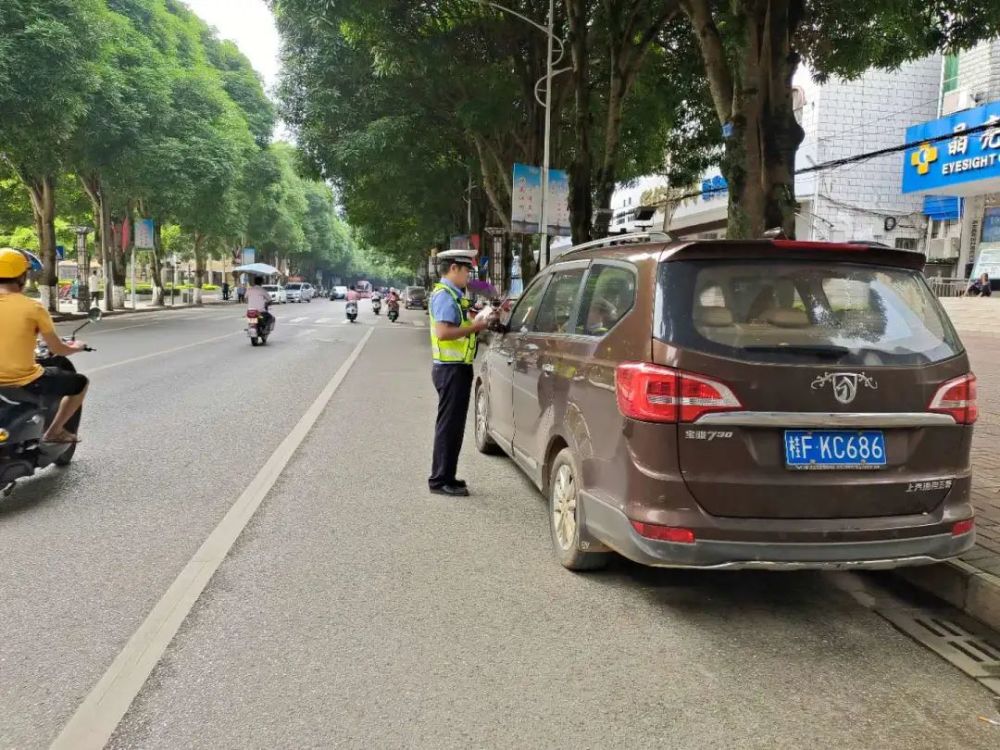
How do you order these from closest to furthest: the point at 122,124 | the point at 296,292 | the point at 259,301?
the point at 259,301
the point at 122,124
the point at 296,292

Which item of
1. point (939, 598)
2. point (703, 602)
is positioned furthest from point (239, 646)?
point (939, 598)

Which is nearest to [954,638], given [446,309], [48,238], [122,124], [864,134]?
[446,309]

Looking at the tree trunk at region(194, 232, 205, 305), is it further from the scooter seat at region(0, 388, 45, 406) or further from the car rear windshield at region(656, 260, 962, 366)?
the car rear windshield at region(656, 260, 962, 366)

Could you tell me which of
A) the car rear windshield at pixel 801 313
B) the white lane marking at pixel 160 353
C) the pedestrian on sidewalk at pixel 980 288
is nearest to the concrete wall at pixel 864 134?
the pedestrian on sidewalk at pixel 980 288

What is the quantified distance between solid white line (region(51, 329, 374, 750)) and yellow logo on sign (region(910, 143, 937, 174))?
24.1 metres

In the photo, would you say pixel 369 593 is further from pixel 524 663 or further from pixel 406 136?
pixel 406 136

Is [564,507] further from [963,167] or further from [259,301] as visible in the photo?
[963,167]

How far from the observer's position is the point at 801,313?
11.8ft

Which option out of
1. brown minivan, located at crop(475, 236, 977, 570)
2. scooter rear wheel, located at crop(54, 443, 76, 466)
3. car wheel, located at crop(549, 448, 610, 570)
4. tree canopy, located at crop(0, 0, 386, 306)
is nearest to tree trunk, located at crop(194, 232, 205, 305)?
tree canopy, located at crop(0, 0, 386, 306)

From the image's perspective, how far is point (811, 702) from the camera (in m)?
3.00

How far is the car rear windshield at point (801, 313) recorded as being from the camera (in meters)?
3.48

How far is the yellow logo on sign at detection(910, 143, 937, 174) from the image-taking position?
2395 centimetres

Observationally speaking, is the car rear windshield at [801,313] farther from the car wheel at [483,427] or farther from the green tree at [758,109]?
the green tree at [758,109]

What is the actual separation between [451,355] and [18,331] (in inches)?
109
